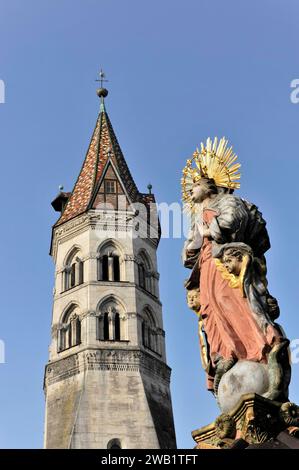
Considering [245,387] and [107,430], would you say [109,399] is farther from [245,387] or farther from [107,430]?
[245,387]

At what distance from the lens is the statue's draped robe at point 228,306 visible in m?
5.91

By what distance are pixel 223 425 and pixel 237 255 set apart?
1.38 m

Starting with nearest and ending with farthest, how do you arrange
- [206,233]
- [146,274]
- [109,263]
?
[206,233]
[109,263]
[146,274]

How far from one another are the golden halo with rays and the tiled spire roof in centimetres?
3056

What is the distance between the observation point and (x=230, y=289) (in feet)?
20.5

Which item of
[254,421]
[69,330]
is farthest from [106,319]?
[254,421]

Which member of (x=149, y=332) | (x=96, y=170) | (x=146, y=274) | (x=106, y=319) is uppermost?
(x=96, y=170)

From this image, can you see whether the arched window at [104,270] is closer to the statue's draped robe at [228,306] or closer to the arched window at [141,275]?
the arched window at [141,275]

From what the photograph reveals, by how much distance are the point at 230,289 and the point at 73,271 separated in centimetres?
3137

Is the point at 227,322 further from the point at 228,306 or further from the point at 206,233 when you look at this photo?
the point at 206,233

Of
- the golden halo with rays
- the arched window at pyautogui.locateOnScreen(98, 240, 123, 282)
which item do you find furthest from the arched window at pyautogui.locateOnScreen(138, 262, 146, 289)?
the golden halo with rays

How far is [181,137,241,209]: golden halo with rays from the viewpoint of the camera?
7305 mm

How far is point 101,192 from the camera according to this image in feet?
127

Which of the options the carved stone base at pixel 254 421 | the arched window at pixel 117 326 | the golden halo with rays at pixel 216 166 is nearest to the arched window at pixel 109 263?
the arched window at pixel 117 326
